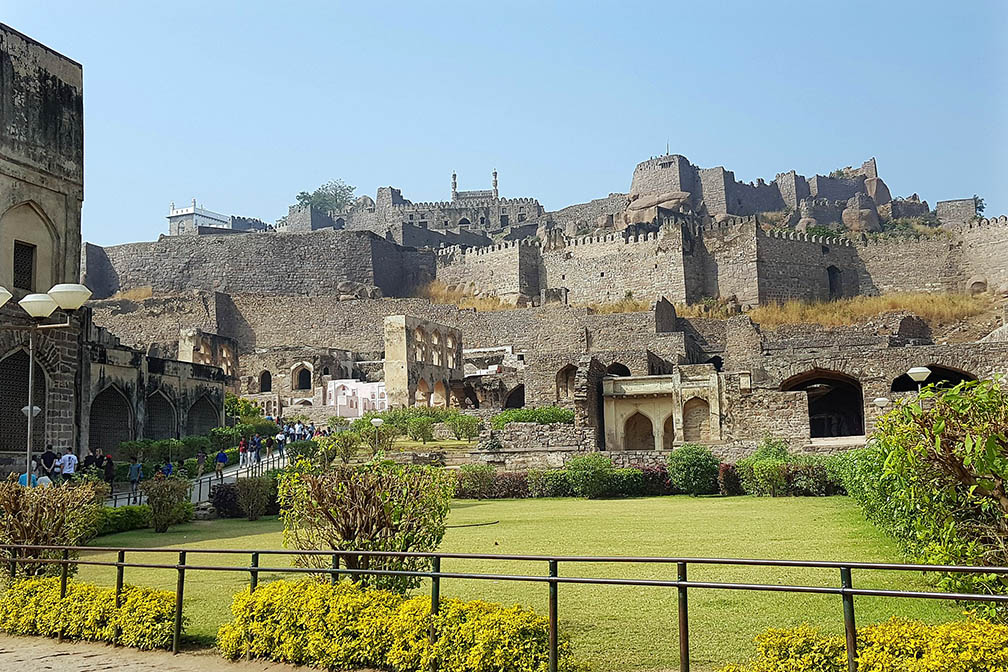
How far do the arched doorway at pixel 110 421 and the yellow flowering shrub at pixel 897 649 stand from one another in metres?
22.1

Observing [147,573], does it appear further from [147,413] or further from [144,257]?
[144,257]

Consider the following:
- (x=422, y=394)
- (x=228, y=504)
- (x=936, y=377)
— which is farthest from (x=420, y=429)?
(x=936, y=377)

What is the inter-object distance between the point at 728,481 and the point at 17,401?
48.6 feet

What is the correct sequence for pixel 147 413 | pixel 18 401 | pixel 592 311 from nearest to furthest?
Result: pixel 18 401
pixel 147 413
pixel 592 311

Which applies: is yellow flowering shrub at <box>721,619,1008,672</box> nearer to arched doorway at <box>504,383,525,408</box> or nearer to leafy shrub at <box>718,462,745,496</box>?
leafy shrub at <box>718,462,745,496</box>

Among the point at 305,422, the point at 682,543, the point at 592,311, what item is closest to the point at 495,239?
the point at 592,311

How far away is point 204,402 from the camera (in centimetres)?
3142

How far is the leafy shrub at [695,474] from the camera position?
21156 millimetres

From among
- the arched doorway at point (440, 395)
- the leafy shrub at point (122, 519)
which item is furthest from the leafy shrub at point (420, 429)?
the leafy shrub at point (122, 519)

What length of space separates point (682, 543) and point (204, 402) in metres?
23.1

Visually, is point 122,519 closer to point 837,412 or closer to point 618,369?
point 618,369

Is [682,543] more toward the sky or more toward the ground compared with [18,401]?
more toward the ground

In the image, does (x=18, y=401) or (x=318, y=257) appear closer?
(x=18, y=401)

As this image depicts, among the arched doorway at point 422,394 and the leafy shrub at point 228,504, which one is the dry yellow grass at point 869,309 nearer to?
the arched doorway at point 422,394
